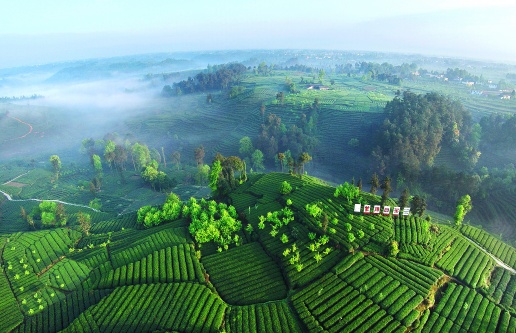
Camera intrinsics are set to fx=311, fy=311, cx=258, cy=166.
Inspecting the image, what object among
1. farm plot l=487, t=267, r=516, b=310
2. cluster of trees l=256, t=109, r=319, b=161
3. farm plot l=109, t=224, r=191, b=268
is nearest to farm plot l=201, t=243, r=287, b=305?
farm plot l=109, t=224, r=191, b=268

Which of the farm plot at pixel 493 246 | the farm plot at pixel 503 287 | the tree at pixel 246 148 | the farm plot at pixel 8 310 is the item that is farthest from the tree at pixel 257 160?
the farm plot at pixel 8 310

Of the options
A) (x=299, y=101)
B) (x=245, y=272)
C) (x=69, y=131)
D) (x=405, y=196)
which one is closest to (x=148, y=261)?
(x=245, y=272)

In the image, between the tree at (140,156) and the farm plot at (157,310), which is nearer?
the farm plot at (157,310)

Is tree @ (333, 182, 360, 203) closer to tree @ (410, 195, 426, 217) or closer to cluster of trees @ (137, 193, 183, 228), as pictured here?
tree @ (410, 195, 426, 217)

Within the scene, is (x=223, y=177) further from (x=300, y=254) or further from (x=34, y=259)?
(x=34, y=259)

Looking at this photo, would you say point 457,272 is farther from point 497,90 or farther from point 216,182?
point 497,90

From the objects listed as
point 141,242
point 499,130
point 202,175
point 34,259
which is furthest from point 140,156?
point 499,130

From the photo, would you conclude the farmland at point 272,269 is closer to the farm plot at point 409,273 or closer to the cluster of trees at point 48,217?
the farm plot at point 409,273
